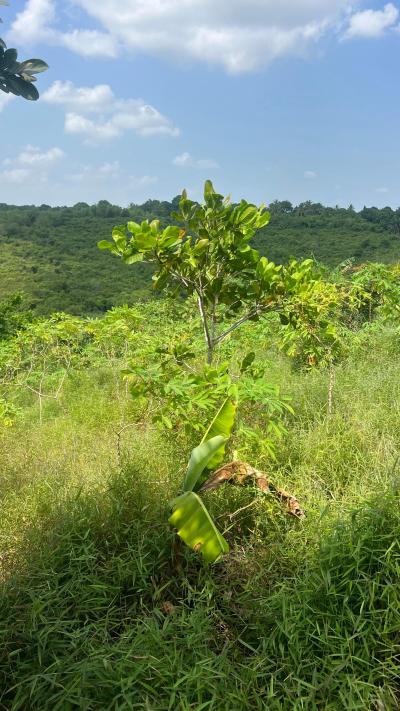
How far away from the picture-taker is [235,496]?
288 centimetres

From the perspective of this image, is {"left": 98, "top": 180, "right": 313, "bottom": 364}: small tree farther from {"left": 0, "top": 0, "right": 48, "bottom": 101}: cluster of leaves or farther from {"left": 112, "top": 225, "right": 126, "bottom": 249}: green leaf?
{"left": 0, "top": 0, "right": 48, "bottom": 101}: cluster of leaves

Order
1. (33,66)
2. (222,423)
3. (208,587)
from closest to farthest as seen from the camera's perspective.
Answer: (33,66) → (208,587) → (222,423)

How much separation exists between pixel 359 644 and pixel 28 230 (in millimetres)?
45478

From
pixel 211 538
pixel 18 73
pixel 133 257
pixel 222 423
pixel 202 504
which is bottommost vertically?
pixel 211 538

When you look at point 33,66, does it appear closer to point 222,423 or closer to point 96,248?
point 222,423

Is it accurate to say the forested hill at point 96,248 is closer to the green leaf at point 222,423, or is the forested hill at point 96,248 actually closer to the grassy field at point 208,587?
the grassy field at point 208,587

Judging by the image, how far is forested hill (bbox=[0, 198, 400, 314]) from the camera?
25.6m

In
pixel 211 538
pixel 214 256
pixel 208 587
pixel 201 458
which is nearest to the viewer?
pixel 211 538

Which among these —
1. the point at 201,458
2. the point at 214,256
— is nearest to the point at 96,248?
the point at 214,256

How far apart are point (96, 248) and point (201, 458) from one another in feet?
121

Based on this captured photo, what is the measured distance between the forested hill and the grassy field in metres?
17.3

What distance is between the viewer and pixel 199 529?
2.19 metres

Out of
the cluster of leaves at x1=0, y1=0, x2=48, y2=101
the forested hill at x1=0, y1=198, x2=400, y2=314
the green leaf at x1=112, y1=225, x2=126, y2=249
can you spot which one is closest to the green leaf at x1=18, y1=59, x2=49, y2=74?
the cluster of leaves at x1=0, y1=0, x2=48, y2=101

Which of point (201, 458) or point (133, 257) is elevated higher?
point (133, 257)
